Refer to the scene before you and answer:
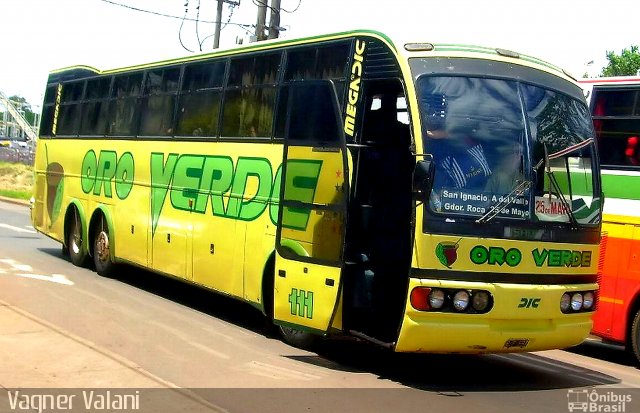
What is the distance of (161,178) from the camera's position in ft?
42.6

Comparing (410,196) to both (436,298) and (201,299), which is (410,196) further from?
(201,299)

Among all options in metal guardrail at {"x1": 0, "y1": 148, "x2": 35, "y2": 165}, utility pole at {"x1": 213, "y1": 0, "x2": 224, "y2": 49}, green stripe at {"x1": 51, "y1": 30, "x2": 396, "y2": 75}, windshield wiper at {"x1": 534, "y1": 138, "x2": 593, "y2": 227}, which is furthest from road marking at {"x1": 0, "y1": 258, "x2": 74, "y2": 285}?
metal guardrail at {"x1": 0, "y1": 148, "x2": 35, "y2": 165}

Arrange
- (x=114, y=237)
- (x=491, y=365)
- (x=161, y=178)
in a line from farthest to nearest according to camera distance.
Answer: (x=114, y=237) < (x=161, y=178) < (x=491, y=365)

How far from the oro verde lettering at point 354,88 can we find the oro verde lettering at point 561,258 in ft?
7.00

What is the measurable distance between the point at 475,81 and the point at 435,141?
767 millimetres

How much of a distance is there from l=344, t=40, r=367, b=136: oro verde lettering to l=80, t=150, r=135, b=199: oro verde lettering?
5992mm

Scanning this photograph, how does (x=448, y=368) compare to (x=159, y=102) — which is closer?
(x=448, y=368)

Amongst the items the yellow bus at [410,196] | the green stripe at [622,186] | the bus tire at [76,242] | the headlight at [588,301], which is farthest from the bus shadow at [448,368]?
the bus tire at [76,242]

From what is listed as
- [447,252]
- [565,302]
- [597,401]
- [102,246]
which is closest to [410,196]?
[447,252]

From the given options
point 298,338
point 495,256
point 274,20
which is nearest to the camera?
point 495,256

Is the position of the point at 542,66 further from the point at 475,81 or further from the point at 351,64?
the point at 351,64

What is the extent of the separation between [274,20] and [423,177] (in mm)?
15823

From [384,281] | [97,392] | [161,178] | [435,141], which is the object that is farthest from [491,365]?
[161,178]

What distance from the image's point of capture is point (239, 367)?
8695 mm
